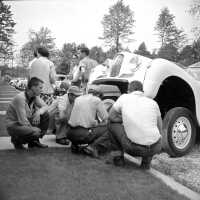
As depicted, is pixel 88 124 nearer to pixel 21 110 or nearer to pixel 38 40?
pixel 21 110

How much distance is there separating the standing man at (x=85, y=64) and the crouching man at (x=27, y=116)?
5.28 feet

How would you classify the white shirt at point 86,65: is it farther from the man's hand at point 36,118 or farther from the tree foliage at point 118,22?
the tree foliage at point 118,22

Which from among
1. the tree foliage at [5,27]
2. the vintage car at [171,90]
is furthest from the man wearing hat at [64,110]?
the tree foliage at [5,27]

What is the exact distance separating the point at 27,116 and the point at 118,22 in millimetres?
2328

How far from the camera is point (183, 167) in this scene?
4641 millimetres

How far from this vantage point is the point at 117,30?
3.65 m

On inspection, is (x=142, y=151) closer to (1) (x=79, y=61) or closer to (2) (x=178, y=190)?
(2) (x=178, y=190)

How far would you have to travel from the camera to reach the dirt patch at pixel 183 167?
3994mm

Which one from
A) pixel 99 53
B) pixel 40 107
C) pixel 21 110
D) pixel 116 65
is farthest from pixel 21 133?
pixel 99 53

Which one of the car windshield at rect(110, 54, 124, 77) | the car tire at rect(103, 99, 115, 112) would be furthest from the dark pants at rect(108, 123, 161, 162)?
the car tire at rect(103, 99, 115, 112)

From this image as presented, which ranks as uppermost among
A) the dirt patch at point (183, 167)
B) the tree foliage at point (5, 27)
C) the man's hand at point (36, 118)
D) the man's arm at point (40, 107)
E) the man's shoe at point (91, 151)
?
the tree foliage at point (5, 27)

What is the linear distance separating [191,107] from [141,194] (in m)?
2.56

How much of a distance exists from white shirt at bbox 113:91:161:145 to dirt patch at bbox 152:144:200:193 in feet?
1.73

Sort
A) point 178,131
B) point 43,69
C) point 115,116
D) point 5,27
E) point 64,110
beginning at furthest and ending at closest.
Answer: point 43,69 < point 64,110 < point 178,131 < point 115,116 < point 5,27
